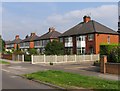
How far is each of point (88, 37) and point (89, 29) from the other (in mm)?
1730

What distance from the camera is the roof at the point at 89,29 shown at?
49578 mm

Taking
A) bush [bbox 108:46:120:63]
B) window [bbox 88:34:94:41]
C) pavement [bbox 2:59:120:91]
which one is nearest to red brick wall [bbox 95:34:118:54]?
window [bbox 88:34:94:41]

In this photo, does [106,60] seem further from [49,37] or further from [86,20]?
[49,37]

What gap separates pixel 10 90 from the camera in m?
11.2

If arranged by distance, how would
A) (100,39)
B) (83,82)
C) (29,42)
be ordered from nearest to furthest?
(83,82)
(100,39)
(29,42)

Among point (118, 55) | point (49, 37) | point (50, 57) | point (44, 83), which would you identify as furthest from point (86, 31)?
point (44, 83)

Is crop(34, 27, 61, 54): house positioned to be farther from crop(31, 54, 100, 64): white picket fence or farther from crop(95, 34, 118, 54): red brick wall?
crop(31, 54, 100, 64): white picket fence

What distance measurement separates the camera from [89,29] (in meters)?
50.5

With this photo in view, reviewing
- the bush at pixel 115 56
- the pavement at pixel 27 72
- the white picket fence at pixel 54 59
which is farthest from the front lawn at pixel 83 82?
the white picket fence at pixel 54 59

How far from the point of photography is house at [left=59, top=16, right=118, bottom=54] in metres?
48.8

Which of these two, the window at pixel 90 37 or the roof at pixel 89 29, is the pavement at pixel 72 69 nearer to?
the window at pixel 90 37

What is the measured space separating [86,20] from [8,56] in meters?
18.7

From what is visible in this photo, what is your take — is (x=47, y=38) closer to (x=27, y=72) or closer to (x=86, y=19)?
(x=86, y=19)

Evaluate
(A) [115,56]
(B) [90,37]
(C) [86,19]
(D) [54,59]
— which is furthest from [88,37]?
(A) [115,56]
